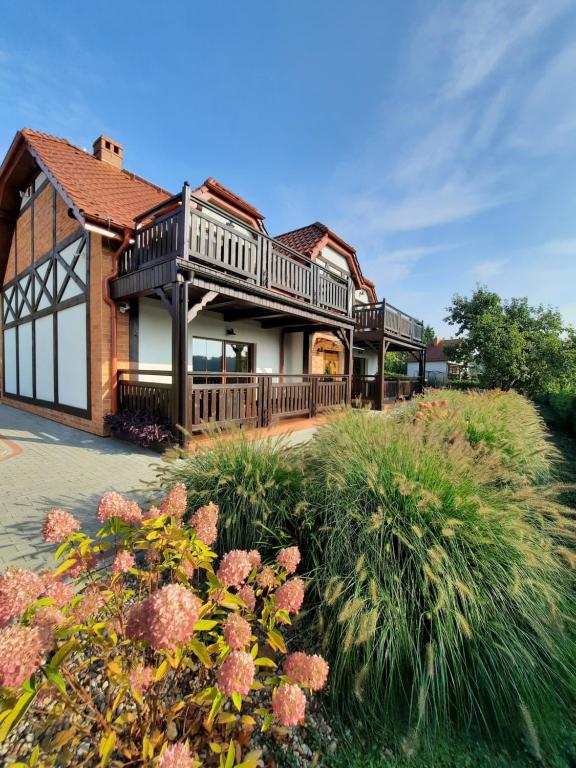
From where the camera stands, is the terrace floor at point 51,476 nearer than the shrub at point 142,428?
Yes

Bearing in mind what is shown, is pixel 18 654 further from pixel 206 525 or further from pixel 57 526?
pixel 206 525

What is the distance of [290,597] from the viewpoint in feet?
4.72

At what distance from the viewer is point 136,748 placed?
1.20 meters

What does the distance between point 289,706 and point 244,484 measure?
1.73 meters

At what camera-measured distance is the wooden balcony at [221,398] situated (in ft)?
20.0

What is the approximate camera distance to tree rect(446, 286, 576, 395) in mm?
16359

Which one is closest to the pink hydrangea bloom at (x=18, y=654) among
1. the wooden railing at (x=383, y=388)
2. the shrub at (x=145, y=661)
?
the shrub at (x=145, y=661)

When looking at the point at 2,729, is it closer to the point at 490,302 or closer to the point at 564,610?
the point at 564,610

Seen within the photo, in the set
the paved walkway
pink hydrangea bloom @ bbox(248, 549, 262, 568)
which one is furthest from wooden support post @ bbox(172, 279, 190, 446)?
pink hydrangea bloom @ bbox(248, 549, 262, 568)

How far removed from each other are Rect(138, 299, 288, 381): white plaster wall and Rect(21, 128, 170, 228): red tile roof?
6.65 ft

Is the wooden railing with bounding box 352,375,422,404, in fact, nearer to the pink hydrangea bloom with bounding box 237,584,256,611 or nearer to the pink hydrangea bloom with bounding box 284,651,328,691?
the pink hydrangea bloom with bounding box 237,584,256,611

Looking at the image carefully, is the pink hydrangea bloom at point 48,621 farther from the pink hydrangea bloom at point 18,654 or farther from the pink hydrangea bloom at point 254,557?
the pink hydrangea bloom at point 254,557

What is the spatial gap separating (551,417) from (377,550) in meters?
17.0

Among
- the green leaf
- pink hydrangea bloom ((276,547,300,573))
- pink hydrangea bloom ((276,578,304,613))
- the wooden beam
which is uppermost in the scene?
the wooden beam
